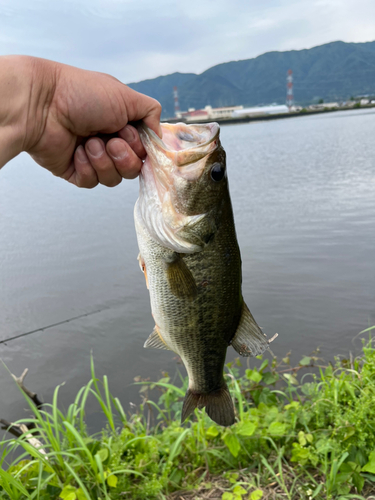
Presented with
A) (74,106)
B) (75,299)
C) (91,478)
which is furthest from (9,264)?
(74,106)

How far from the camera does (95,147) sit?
1909mm

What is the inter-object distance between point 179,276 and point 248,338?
1.72ft

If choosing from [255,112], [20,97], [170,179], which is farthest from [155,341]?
[255,112]

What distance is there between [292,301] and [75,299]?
182 inches

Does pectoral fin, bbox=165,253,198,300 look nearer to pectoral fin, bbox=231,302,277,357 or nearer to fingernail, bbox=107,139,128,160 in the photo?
A: pectoral fin, bbox=231,302,277,357

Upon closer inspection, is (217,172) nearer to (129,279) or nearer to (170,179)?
(170,179)

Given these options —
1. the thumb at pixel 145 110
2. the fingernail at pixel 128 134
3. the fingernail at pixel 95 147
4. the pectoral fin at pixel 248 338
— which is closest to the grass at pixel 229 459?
the pectoral fin at pixel 248 338

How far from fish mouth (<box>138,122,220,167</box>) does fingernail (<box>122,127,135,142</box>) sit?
52mm

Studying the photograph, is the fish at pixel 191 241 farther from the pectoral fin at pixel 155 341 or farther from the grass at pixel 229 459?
the grass at pixel 229 459

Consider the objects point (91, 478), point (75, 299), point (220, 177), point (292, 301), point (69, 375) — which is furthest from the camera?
point (75, 299)

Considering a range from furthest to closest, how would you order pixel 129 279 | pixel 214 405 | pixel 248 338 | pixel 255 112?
pixel 255 112, pixel 129 279, pixel 214 405, pixel 248 338

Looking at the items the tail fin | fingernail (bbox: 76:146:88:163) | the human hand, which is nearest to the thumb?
the human hand

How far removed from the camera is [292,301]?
23.0 ft

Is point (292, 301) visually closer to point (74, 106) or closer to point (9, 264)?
point (74, 106)
